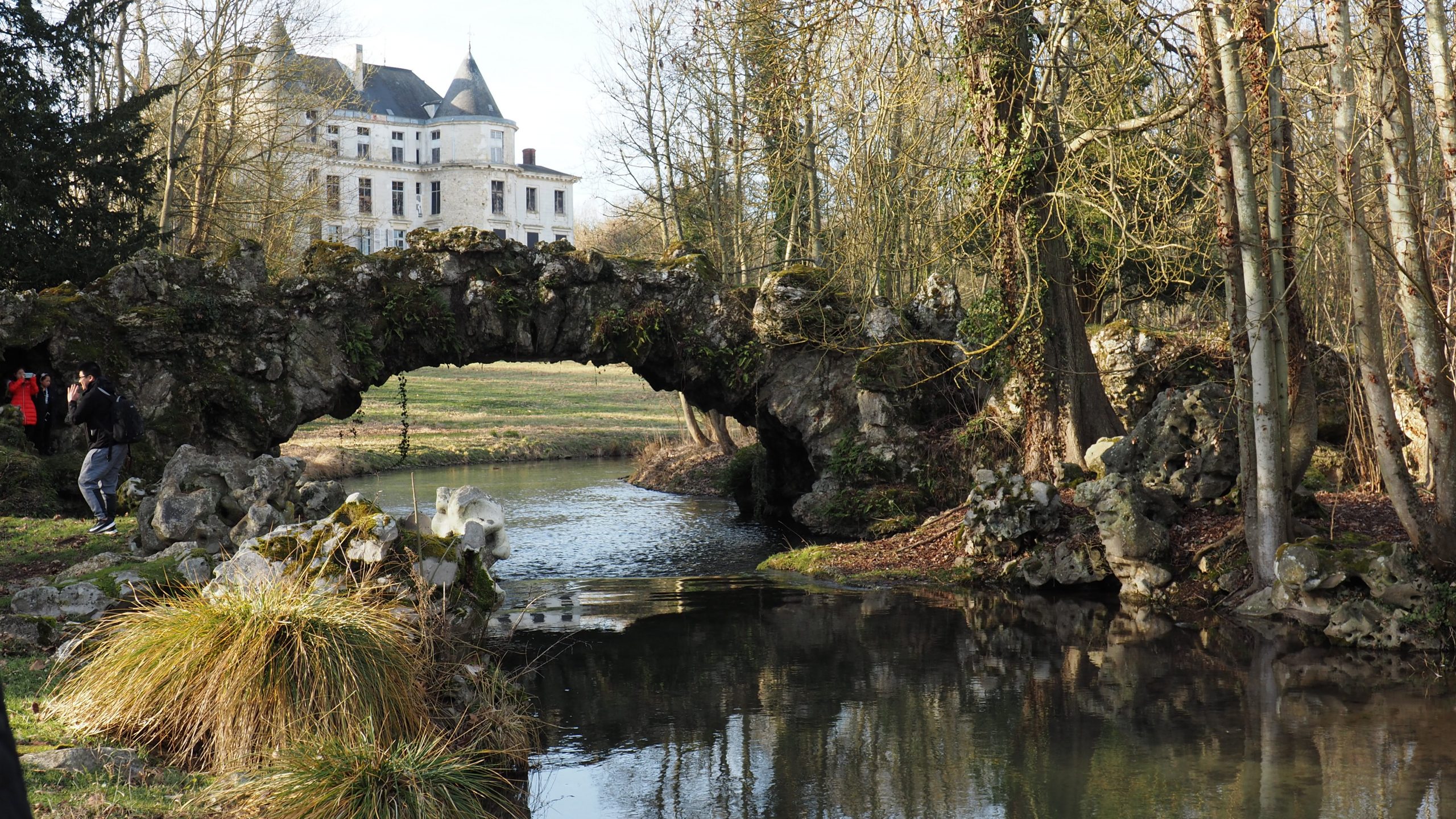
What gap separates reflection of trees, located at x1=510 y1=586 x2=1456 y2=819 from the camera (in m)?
6.52

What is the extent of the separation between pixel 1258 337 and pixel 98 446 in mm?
12103

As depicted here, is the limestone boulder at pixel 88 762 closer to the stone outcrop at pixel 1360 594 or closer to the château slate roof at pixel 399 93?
the stone outcrop at pixel 1360 594

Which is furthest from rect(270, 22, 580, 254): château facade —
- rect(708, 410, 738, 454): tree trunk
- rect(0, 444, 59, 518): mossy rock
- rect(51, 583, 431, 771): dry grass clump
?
rect(51, 583, 431, 771): dry grass clump

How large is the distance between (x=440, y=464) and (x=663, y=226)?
8542 millimetres

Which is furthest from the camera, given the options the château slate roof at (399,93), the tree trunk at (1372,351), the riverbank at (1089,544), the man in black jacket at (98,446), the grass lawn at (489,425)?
the château slate roof at (399,93)

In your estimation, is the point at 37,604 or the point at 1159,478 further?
the point at 1159,478

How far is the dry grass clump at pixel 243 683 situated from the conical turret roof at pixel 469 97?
190 ft

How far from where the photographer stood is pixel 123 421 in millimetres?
12758

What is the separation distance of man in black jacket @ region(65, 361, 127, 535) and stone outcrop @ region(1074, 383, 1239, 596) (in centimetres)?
1078

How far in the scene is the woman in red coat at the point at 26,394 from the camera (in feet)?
48.6

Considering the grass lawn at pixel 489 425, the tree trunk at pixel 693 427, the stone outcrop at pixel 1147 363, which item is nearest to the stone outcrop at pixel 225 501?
the stone outcrop at pixel 1147 363

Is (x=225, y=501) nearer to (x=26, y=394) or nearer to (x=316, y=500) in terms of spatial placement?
(x=316, y=500)

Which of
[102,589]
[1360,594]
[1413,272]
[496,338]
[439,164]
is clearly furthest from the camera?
[439,164]

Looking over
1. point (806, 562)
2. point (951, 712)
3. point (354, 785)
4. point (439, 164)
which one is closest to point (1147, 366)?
point (806, 562)
